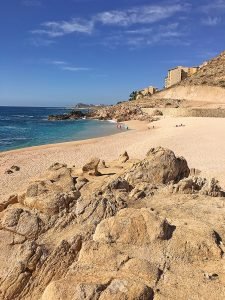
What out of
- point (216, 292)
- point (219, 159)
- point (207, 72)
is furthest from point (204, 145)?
point (207, 72)

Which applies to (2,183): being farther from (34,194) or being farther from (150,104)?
(150,104)

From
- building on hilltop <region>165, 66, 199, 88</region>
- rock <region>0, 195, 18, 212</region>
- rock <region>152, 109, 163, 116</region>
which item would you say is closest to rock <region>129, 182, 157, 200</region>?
rock <region>0, 195, 18, 212</region>

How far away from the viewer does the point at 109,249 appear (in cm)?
536

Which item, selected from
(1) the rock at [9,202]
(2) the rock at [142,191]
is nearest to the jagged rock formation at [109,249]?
(2) the rock at [142,191]

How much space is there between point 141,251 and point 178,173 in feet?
17.5

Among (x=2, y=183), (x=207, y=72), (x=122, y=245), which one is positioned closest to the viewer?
(x=122, y=245)

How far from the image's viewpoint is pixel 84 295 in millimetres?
4320

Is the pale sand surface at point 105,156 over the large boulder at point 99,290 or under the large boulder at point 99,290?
under

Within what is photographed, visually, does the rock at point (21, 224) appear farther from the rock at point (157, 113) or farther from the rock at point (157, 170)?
the rock at point (157, 113)

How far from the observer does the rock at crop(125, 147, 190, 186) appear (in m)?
9.73

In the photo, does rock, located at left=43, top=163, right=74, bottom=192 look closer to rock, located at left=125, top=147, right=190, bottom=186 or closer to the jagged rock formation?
the jagged rock formation

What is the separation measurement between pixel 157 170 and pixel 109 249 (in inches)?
195

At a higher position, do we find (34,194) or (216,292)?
(34,194)

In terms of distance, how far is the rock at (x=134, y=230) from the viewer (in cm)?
563
